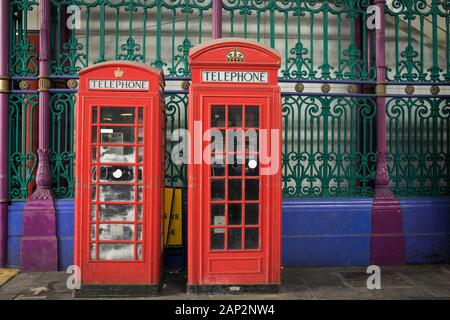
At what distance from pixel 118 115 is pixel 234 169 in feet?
4.86

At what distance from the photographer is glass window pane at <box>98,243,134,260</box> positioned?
5234mm

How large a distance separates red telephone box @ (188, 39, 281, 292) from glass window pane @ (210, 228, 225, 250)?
0.01 meters

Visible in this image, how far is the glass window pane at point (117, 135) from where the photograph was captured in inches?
205

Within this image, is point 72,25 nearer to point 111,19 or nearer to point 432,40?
point 111,19

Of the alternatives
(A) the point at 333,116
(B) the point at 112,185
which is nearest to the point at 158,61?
(B) the point at 112,185

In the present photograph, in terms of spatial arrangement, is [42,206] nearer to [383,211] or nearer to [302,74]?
[302,74]

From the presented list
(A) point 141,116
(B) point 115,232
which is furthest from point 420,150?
(B) point 115,232

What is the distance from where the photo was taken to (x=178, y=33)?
284 inches

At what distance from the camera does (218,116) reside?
5199mm

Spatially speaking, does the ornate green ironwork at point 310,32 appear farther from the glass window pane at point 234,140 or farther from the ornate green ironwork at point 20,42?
the ornate green ironwork at point 20,42

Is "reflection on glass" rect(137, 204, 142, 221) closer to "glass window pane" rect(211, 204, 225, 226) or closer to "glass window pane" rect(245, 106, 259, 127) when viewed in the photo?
"glass window pane" rect(211, 204, 225, 226)

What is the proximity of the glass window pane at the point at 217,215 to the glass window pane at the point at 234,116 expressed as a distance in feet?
3.16

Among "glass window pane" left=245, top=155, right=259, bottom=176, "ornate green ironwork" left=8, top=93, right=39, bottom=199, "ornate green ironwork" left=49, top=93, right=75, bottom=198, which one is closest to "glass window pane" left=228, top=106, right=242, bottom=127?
"glass window pane" left=245, top=155, right=259, bottom=176

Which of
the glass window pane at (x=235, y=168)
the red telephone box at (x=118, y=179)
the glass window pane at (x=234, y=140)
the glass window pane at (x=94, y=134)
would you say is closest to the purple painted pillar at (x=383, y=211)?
the glass window pane at (x=235, y=168)
